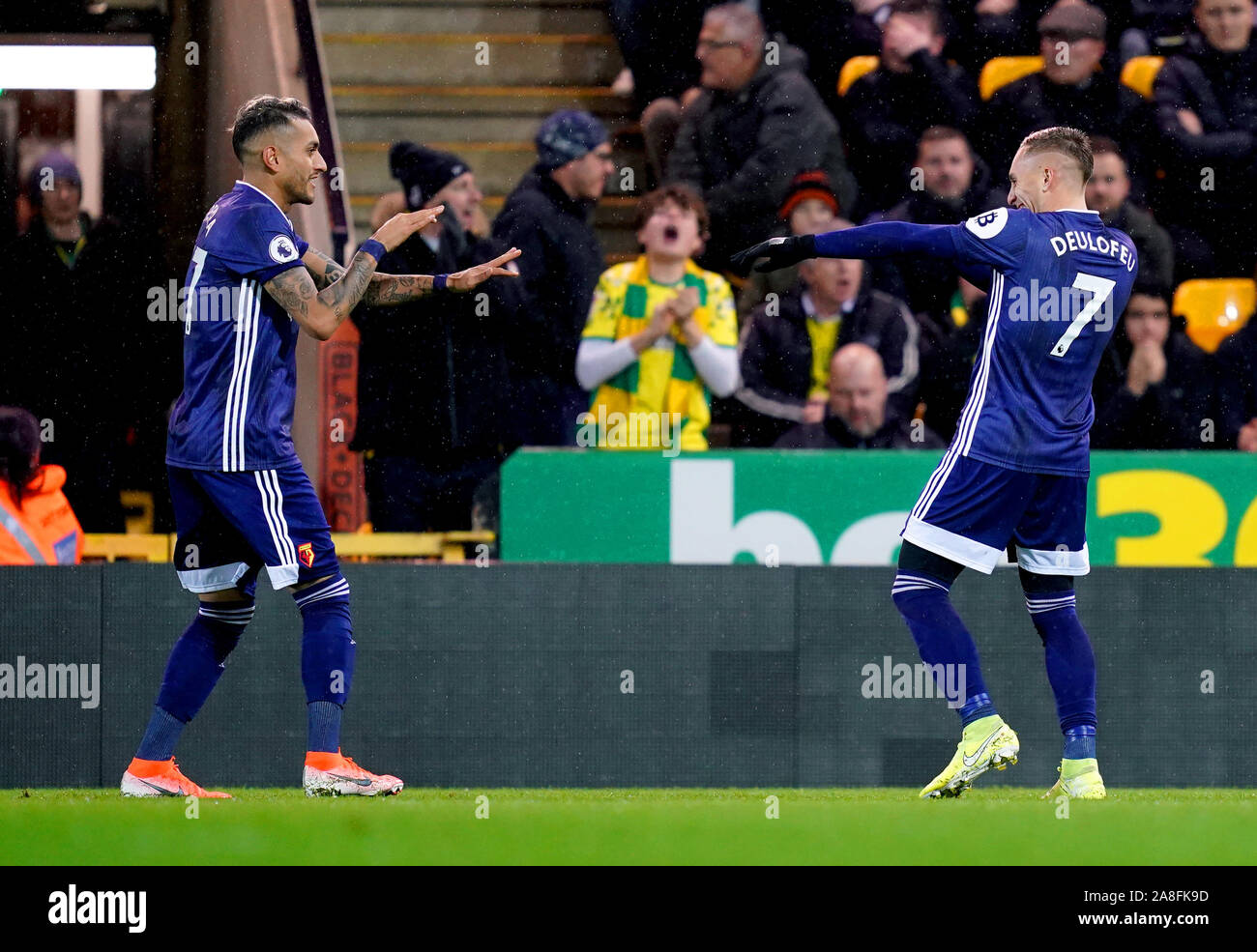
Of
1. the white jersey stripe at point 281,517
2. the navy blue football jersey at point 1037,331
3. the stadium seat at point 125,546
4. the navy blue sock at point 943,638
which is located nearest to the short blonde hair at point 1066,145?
the navy blue football jersey at point 1037,331

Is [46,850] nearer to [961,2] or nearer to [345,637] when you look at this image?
[345,637]

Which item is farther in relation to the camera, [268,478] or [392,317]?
[392,317]

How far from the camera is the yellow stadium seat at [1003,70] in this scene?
8.86 m

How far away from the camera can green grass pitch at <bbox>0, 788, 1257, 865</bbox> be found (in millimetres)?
4730

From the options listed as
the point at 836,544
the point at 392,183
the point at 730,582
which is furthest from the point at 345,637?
the point at 392,183

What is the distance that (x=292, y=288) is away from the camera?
5238 mm

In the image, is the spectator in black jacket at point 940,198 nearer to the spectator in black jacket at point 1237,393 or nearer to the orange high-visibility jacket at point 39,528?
the spectator in black jacket at point 1237,393

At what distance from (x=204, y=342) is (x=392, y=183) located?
4349 mm

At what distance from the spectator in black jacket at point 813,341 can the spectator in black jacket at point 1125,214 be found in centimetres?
103

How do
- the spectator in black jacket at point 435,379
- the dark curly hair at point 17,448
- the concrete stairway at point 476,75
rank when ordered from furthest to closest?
the concrete stairway at point 476,75 < the spectator in black jacket at point 435,379 < the dark curly hair at point 17,448

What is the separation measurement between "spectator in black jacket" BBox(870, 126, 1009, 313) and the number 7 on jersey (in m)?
2.60

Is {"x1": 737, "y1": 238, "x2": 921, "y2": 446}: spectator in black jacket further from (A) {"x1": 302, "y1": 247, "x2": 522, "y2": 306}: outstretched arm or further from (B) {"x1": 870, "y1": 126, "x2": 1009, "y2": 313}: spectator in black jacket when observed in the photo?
(A) {"x1": 302, "y1": 247, "x2": 522, "y2": 306}: outstretched arm

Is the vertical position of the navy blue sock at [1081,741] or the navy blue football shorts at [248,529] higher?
the navy blue football shorts at [248,529]

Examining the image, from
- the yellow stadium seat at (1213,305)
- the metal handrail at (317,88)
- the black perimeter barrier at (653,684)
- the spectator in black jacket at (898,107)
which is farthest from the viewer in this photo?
the metal handrail at (317,88)
